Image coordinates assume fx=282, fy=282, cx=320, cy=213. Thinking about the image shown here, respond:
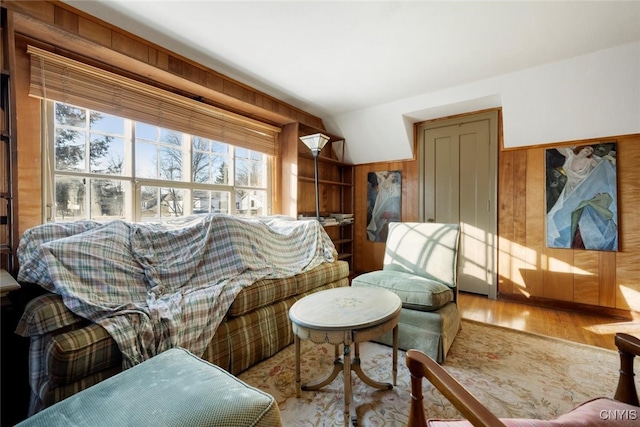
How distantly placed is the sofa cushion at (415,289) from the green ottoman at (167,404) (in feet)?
4.36

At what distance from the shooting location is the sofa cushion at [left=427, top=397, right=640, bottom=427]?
30.8 inches

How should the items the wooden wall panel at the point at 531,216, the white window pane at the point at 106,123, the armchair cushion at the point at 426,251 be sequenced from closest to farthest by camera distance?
1. the white window pane at the point at 106,123
2. the armchair cushion at the point at 426,251
3. the wooden wall panel at the point at 531,216

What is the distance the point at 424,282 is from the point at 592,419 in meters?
1.28

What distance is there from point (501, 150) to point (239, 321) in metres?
3.31

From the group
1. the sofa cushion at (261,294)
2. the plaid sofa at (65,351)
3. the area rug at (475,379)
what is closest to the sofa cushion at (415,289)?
the area rug at (475,379)

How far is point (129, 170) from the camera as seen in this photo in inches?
88.7

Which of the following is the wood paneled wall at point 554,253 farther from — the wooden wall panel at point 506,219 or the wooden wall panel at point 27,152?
the wooden wall panel at point 27,152

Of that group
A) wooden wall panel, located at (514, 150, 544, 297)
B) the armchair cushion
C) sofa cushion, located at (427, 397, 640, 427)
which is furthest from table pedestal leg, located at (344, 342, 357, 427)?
wooden wall panel, located at (514, 150, 544, 297)

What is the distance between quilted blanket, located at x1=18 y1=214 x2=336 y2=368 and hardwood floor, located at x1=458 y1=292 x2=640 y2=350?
1943 mm

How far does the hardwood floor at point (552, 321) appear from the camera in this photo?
7.58 feet

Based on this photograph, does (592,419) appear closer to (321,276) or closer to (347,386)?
(347,386)

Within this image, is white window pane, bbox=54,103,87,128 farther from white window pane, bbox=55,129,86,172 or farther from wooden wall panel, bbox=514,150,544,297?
wooden wall panel, bbox=514,150,544,297

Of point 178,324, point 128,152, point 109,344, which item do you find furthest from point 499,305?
point 128,152

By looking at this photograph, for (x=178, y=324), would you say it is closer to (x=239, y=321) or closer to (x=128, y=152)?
(x=239, y=321)
